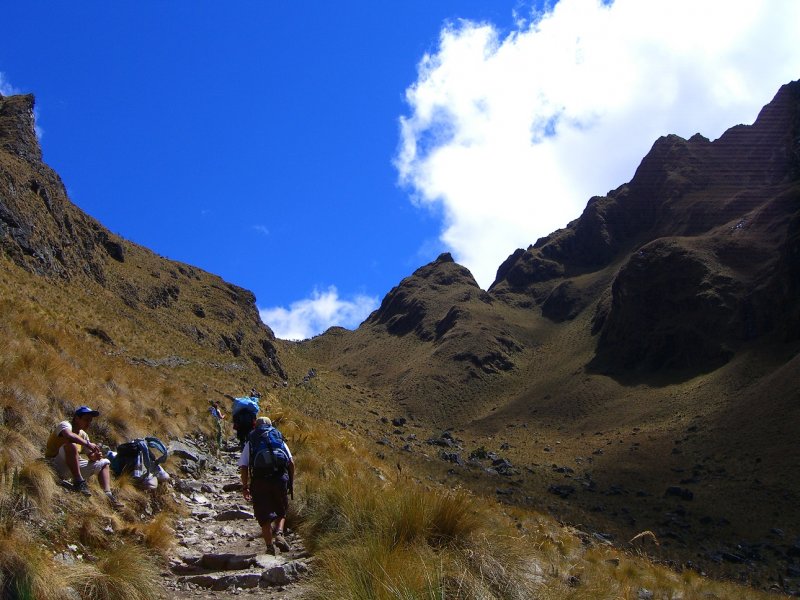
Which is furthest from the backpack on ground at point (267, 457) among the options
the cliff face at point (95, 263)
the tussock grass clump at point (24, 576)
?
the cliff face at point (95, 263)

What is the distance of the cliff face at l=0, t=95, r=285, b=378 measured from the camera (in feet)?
141

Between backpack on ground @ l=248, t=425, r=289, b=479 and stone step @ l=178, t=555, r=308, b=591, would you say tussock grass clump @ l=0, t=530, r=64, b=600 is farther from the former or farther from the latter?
backpack on ground @ l=248, t=425, r=289, b=479

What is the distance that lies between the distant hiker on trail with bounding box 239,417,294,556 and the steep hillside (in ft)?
73.5

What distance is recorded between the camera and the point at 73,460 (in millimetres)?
6828

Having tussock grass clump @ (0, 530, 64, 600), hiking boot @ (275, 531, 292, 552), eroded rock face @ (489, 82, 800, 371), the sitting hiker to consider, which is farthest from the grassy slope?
tussock grass clump @ (0, 530, 64, 600)

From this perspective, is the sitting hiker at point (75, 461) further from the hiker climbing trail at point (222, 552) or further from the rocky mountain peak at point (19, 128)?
the rocky mountain peak at point (19, 128)

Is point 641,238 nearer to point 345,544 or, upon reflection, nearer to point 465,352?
point 465,352

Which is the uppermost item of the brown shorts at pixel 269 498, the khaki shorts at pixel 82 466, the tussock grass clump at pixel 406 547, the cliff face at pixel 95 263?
the cliff face at pixel 95 263

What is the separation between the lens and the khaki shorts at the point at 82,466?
685 cm

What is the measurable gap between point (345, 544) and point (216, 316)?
75862 millimetres

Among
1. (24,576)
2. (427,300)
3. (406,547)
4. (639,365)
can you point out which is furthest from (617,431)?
(427,300)

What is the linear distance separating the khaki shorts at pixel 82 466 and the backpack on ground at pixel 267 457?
6.14ft

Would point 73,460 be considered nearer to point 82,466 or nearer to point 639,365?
point 82,466

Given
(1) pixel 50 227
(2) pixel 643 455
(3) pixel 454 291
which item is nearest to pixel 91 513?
(1) pixel 50 227
